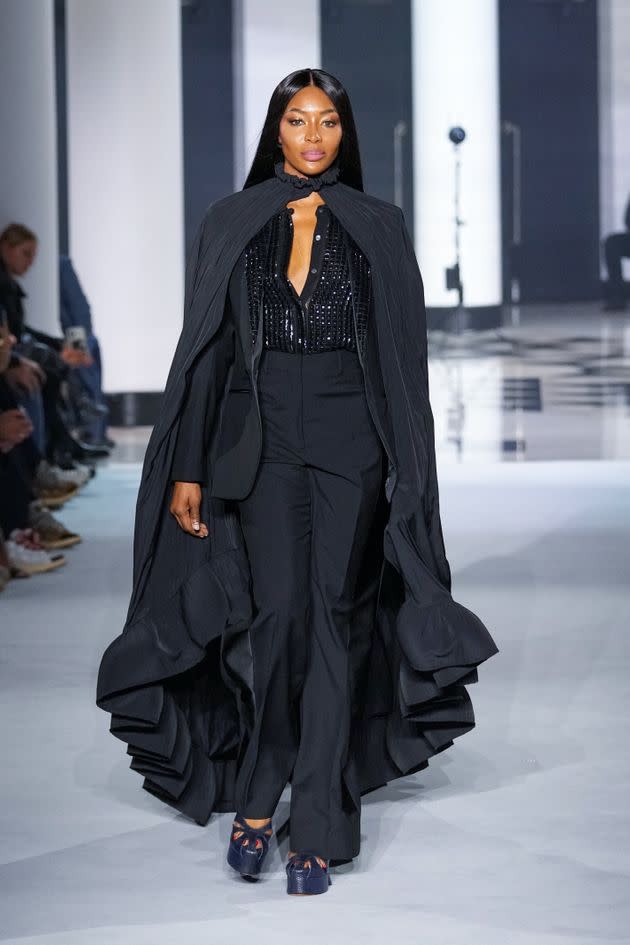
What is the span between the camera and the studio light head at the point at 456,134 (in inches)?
433

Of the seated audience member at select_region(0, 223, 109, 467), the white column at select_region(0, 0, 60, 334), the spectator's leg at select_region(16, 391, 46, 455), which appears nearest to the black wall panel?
the white column at select_region(0, 0, 60, 334)

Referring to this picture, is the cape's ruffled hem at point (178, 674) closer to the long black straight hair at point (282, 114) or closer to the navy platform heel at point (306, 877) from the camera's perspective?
the navy platform heel at point (306, 877)

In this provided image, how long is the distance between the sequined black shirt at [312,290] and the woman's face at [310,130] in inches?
3.3

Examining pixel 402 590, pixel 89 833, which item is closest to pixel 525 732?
pixel 402 590

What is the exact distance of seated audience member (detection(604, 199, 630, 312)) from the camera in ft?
36.8

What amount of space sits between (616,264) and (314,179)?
8.56 meters

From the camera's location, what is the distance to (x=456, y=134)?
11.0m

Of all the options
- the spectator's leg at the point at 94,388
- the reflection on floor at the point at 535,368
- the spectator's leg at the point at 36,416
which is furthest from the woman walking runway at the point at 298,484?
the reflection on floor at the point at 535,368

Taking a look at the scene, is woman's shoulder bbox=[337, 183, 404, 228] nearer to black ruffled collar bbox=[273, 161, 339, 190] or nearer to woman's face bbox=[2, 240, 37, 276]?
black ruffled collar bbox=[273, 161, 339, 190]

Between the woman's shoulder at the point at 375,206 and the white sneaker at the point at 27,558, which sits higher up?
the woman's shoulder at the point at 375,206

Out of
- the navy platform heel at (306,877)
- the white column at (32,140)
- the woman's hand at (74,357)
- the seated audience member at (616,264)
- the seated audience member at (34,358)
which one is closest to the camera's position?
the navy platform heel at (306,877)

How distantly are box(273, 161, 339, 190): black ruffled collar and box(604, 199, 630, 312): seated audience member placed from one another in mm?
8373

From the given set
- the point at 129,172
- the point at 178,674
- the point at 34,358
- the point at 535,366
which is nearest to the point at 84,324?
the point at 129,172

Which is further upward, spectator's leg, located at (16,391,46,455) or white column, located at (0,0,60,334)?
white column, located at (0,0,60,334)
